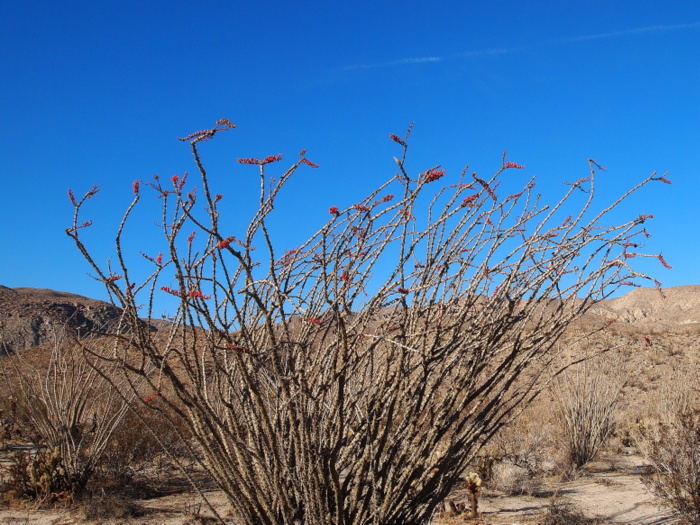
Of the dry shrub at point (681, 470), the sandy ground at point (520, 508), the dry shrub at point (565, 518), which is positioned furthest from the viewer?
the sandy ground at point (520, 508)

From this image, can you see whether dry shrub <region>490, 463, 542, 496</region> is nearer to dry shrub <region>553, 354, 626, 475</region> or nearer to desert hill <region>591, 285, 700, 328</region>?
dry shrub <region>553, 354, 626, 475</region>

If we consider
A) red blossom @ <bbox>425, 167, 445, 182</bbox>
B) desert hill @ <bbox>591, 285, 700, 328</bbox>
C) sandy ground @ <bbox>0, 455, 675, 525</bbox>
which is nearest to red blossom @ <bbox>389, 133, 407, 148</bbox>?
red blossom @ <bbox>425, 167, 445, 182</bbox>

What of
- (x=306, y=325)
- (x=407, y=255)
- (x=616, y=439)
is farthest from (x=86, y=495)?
(x=616, y=439)

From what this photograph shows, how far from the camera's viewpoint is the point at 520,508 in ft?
24.7

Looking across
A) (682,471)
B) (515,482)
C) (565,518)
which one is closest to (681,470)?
(682,471)

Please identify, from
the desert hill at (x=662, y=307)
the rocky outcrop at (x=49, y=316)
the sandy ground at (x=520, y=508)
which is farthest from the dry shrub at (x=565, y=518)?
the desert hill at (x=662, y=307)

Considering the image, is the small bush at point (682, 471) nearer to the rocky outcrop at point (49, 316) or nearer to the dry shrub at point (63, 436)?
the rocky outcrop at point (49, 316)

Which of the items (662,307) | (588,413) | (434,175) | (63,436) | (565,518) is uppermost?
(662,307)

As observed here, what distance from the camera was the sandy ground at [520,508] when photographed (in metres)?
6.55

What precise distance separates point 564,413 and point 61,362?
8.75m

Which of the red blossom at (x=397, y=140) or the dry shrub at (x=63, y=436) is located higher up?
the red blossom at (x=397, y=140)

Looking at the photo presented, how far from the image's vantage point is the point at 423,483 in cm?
353

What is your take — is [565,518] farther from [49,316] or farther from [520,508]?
[49,316]

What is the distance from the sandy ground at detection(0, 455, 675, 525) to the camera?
6.55 m
